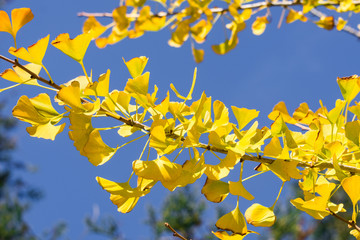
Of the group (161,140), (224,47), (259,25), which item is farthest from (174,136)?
(259,25)

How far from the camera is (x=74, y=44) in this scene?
2.09ft

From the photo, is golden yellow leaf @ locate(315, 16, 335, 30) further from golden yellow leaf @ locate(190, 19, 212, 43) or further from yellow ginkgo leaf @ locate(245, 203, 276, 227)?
yellow ginkgo leaf @ locate(245, 203, 276, 227)

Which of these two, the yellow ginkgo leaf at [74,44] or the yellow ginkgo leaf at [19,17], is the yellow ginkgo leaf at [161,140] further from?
the yellow ginkgo leaf at [19,17]

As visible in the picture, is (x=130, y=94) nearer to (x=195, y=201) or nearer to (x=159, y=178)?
(x=159, y=178)

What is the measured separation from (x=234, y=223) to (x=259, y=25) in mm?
943

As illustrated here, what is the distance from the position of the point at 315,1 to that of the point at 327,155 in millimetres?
802

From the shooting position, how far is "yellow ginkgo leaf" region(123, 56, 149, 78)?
67cm

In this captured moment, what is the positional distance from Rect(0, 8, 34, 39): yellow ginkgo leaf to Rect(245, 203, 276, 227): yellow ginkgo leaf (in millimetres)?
502

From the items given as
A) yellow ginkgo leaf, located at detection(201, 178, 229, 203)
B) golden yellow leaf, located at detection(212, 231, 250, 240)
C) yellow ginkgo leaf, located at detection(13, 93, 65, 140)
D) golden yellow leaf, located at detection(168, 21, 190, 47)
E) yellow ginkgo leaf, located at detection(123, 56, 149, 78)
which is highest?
golden yellow leaf, located at detection(168, 21, 190, 47)

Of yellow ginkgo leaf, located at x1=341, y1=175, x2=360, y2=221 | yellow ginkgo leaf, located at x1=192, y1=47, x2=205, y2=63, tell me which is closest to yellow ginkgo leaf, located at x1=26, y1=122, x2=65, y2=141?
yellow ginkgo leaf, located at x1=341, y1=175, x2=360, y2=221

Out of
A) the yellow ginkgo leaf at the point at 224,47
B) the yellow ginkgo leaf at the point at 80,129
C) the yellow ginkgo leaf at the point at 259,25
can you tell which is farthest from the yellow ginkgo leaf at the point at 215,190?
the yellow ginkgo leaf at the point at 259,25

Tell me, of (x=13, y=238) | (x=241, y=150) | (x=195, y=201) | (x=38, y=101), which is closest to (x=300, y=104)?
(x=241, y=150)

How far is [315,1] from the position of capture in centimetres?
128

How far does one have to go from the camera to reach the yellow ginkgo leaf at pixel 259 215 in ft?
2.16
